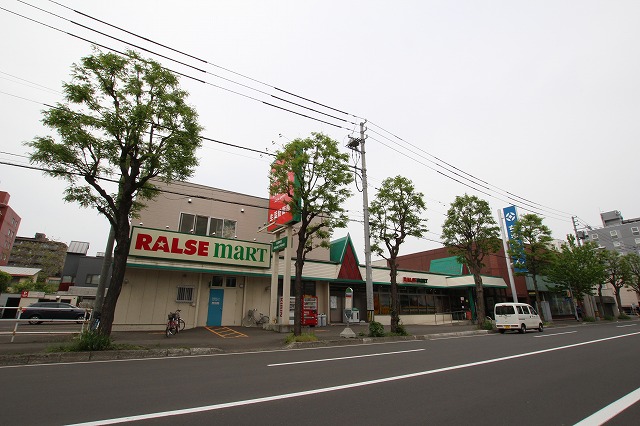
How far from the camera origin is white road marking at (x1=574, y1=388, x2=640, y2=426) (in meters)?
4.08

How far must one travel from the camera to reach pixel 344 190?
15602 mm

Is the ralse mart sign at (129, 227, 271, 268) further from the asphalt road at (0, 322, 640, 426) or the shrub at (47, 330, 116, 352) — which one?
the asphalt road at (0, 322, 640, 426)

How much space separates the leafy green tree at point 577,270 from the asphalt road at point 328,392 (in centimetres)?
3178

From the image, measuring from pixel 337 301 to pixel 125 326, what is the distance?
14.5 metres

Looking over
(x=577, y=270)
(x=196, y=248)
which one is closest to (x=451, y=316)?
(x=577, y=270)

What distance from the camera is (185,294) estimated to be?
18906mm

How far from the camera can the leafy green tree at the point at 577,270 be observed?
111 feet

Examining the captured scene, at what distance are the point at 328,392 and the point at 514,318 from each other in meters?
20.6

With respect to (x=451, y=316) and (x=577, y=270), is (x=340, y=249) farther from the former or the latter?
(x=577, y=270)

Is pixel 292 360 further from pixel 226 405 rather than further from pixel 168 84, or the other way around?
pixel 168 84

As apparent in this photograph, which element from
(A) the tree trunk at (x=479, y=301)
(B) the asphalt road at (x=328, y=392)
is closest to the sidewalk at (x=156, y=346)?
(B) the asphalt road at (x=328, y=392)

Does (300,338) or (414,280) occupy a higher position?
(414,280)

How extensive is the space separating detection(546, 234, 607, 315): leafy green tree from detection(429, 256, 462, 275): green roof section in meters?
9.98

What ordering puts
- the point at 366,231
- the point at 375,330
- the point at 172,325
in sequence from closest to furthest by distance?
1. the point at 172,325
2. the point at 375,330
3. the point at 366,231
